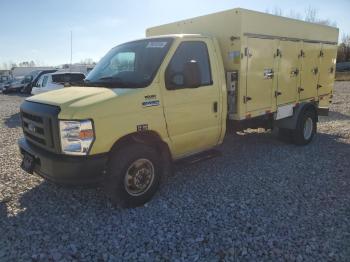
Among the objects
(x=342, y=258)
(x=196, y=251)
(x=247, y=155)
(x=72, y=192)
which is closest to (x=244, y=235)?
(x=196, y=251)

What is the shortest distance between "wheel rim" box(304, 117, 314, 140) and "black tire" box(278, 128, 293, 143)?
1.34 feet

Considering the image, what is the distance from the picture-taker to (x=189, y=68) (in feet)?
15.2

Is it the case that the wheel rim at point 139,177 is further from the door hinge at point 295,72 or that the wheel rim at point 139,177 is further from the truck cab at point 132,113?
the door hinge at point 295,72

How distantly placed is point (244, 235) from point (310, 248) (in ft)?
2.39

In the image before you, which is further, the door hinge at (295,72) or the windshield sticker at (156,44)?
the door hinge at (295,72)

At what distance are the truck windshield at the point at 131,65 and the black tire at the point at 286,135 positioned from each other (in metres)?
4.27

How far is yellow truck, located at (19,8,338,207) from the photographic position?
13.1 feet

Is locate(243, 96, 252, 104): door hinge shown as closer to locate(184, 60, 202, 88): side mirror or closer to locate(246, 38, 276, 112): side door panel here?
locate(246, 38, 276, 112): side door panel

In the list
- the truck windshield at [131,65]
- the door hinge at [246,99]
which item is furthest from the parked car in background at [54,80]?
the door hinge at [246,99]

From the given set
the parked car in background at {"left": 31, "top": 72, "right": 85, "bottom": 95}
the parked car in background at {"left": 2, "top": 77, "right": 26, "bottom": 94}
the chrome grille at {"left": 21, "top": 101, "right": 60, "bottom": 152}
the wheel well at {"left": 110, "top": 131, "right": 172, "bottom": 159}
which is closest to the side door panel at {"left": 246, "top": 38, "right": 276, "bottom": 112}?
the wheel well at {"left": 110, "top": 131, "right": 172, "bottom": 159}

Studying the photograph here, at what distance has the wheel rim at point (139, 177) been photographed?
4449 millimetres

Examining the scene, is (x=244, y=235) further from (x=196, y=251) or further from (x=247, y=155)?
(x=247, y=155)

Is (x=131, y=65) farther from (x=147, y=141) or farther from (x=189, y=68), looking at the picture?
(x=147, y=141)

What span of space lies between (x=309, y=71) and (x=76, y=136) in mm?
6078
